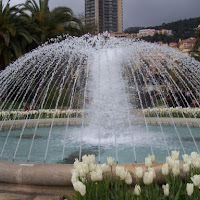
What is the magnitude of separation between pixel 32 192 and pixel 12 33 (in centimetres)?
1908

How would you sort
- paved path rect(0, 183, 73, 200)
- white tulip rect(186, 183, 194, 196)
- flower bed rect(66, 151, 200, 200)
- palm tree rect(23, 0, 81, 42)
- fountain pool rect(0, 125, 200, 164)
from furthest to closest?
palm tree rect(23, 0, 81, 42) < fountain pool rect(0, 125, 200, 164) < paved path rect(0, 183, 73, 200) < flower bed rect(66, 151, 200, 200) < white tulip rect(186, 183, 194, 196)

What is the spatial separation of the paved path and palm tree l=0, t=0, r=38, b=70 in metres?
18.9

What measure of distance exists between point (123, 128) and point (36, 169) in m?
6.05

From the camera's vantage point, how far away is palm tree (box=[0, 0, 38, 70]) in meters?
21.9

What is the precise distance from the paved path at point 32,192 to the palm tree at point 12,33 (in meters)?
18.9

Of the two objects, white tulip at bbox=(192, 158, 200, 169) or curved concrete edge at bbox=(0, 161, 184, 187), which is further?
curved concrete edge at bbox=(0, 161, 184, 187)

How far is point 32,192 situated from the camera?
3.57 meters

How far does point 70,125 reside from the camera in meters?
12.8

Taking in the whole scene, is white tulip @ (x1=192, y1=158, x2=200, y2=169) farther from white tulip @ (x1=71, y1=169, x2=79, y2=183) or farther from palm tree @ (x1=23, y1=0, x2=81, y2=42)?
palm tree @ (x1=23, y1=0, x2=81, y2=42)

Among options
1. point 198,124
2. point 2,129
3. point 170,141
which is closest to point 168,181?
point 170,141

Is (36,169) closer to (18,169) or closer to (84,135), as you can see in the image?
(18,169)

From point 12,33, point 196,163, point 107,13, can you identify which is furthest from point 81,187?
point 107,13

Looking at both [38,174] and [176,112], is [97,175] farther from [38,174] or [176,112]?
[176,112]

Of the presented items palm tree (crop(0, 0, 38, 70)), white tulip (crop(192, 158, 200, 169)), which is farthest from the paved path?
palm tree (crop(0, 0, 38, 70))
